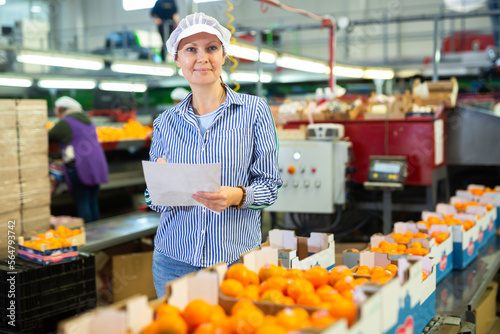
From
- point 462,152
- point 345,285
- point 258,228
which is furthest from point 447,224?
point 462,152

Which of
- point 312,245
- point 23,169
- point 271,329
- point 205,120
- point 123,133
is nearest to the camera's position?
point 271,329

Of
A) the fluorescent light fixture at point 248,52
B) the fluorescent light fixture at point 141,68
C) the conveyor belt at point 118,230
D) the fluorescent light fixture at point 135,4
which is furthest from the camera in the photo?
the fluorescent light fixture at point 135,4

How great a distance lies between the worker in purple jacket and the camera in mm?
5652

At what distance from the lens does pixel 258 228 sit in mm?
2115

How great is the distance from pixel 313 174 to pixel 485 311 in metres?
1.74

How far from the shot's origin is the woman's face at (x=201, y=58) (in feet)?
6.28

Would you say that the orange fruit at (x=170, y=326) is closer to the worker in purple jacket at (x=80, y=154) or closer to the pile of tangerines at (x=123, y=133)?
the worker in purple jacket at (x=80, y=154)

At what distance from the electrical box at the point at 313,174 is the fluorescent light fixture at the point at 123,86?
7546 millimetres

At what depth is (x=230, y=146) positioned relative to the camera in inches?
76.4

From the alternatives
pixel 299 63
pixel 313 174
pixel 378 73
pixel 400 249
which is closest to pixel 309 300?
pixel 400 249

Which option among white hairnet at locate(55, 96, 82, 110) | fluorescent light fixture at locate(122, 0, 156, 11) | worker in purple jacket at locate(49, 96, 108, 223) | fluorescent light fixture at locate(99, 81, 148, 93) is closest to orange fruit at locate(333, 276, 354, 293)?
worker in purple jacket at locate(49, 96, 108, 223)

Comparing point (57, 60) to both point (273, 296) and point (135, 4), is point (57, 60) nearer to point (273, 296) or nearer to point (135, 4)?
point (273, 296)

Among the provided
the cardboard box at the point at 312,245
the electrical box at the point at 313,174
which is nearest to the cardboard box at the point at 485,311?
the cardboard box at the point at 312,245

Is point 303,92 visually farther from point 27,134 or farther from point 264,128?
point 264,128
